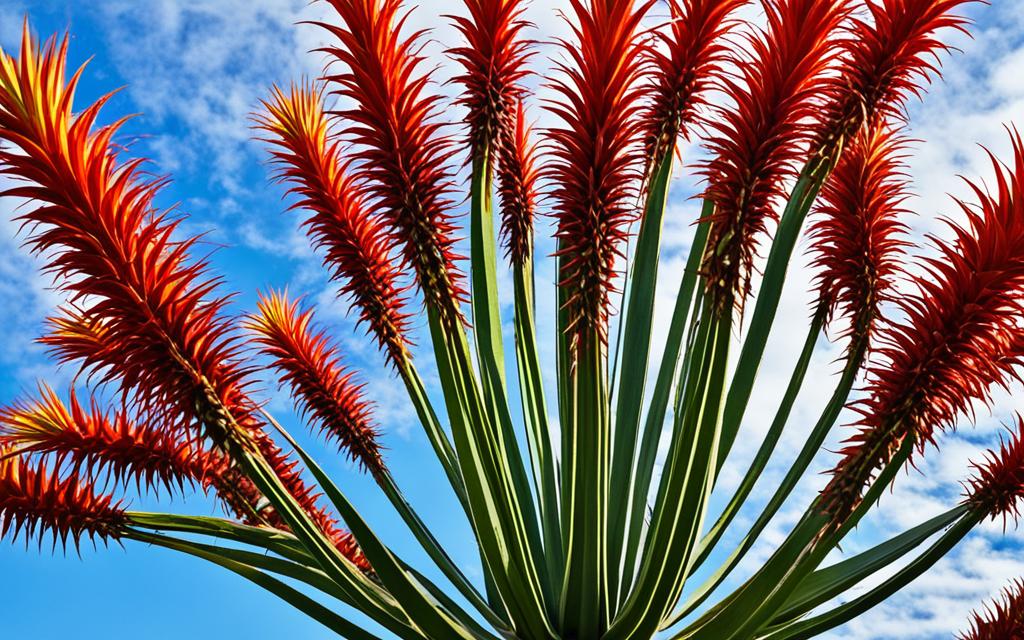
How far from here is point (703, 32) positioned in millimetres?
5465

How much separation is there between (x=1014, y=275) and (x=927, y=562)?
2047mm

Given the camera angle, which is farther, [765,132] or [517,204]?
[517,204]

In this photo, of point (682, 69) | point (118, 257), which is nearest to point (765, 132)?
point (682, 69)

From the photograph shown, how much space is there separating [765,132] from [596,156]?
81 centimetres

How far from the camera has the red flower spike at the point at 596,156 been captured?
5.07 metres

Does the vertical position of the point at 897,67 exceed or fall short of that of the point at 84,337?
it exceeds it

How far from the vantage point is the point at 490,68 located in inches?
217

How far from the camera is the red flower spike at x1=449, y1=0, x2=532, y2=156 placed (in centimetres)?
546

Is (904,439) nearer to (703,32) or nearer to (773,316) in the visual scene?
(773,316)

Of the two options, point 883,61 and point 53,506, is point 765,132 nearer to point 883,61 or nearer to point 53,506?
point 883,61

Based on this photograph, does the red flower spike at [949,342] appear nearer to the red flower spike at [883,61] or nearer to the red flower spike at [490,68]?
the red flower spike at [883,61]

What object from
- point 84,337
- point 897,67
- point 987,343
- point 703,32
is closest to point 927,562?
point 987,343

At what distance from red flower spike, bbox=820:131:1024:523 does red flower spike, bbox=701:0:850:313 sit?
919mm

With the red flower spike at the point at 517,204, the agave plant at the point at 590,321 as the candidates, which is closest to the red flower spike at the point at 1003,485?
the agave plant at the point at 590,321
